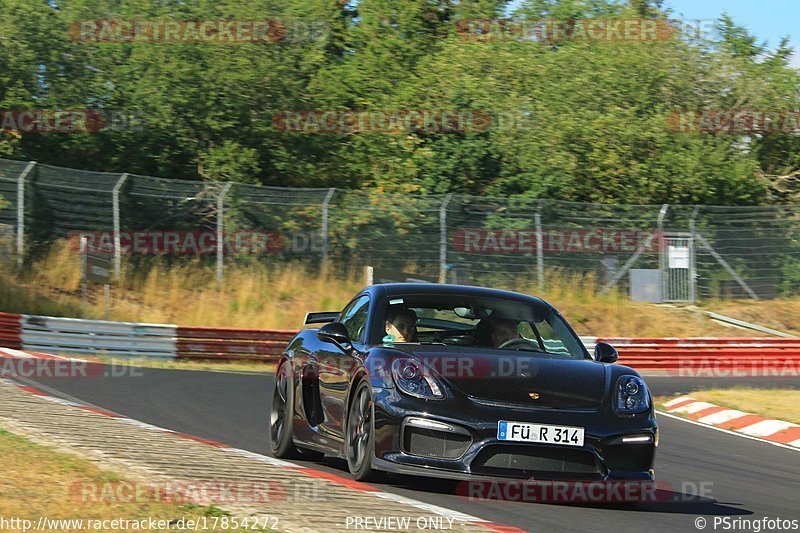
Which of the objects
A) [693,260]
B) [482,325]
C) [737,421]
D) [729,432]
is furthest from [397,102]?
[482,325]

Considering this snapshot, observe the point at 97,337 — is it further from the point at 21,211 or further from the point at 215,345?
the point at 21,211

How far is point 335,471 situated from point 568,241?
60.7 ft

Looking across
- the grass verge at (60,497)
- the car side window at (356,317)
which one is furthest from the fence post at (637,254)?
the grass verge at (60,497)

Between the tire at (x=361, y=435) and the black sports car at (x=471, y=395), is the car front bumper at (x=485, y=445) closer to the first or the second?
the black sports car at (x=471, y=395)

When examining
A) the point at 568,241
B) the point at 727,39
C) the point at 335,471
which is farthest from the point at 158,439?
the point at 727,39

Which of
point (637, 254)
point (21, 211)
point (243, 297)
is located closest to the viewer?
point (21, 211)

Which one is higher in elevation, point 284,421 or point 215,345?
point 284,421

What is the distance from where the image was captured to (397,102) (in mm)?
36000

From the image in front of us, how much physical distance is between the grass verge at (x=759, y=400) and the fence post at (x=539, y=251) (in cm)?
707

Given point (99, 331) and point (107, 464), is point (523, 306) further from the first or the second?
point (99, 331)

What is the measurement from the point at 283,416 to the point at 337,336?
1452mm

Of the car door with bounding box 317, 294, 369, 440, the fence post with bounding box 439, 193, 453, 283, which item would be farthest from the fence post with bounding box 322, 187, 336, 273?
the car door with bounding box 317, 294, 369, 440

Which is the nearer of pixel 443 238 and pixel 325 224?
pixel 325 224

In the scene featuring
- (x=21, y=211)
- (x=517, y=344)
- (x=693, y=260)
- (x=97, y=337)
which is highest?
(x=21, y=211)
